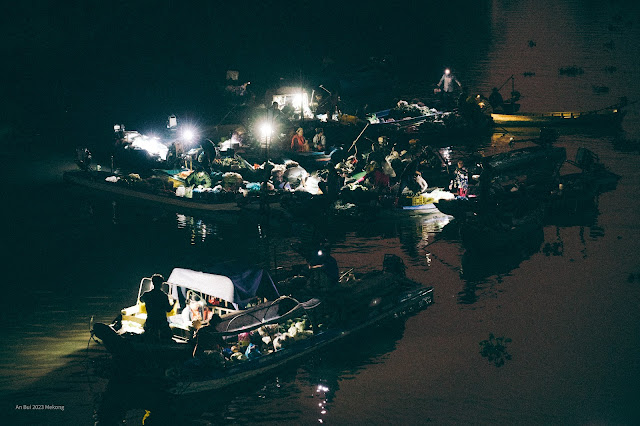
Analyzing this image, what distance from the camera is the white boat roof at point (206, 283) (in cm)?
1584

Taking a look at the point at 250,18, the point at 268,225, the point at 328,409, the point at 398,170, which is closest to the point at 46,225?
the point at 268,225

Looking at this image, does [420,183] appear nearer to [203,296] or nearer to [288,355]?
[203,296]

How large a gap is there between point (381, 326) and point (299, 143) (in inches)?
530

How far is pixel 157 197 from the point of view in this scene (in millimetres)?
26281

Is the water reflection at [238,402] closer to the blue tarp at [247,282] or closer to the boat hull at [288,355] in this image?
the boat hull at [288,355]

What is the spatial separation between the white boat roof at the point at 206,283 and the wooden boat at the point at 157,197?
794 centimetres

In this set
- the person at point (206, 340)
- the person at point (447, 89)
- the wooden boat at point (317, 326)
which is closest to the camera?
the wooden boat at point (317, 326)

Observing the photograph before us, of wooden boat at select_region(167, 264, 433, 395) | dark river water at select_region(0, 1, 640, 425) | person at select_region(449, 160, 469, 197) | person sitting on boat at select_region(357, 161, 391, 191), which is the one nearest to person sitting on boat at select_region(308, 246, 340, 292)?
wooden boat at select_region(167, 264, 433, 395)

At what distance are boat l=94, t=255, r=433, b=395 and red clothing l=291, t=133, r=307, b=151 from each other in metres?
11.9

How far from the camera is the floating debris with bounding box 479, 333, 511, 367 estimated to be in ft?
53.5

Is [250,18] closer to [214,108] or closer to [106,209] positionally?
[214,108]

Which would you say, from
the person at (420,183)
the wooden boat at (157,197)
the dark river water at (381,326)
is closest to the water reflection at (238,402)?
the dark river water at (381,326)

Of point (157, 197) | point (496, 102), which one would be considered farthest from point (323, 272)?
point (496, 102)

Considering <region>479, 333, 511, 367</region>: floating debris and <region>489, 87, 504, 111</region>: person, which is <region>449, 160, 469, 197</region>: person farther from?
<region>489, 87, 504, 111</region>: person
